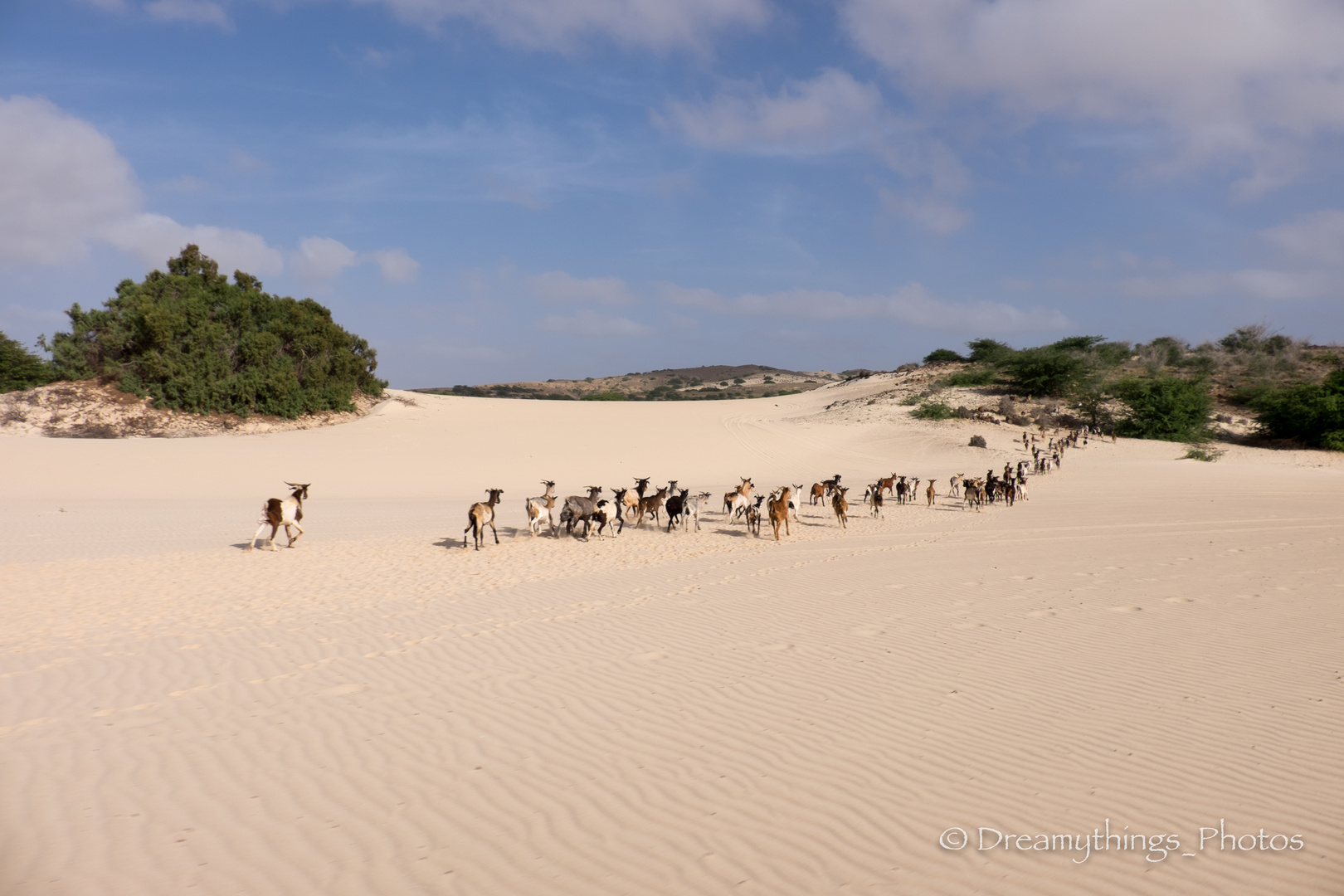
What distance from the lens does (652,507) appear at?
18.1m

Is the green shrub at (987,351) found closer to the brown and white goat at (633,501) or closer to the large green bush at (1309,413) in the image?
the large green bush at (1309,413)

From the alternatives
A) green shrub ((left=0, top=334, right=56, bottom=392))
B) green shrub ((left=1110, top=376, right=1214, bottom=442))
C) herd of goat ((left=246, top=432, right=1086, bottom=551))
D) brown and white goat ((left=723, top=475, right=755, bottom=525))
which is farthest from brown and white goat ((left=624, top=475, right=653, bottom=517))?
green shrub ((left=0, top=334, right=56, bottom=392))

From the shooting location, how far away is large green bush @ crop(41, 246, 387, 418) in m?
32.6

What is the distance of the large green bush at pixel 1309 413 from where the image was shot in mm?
33625

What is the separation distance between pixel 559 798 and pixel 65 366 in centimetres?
4407

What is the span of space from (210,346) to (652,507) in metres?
27.4

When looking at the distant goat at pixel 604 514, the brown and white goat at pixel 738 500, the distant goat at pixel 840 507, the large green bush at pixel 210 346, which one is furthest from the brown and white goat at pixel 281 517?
the large green bush at pixel 210 346

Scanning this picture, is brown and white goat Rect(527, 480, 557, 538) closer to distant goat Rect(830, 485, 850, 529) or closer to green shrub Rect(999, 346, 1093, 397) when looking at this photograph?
distant goat Rect(830, 485, 850, 529)

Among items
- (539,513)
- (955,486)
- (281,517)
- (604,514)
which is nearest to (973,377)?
(955,486)

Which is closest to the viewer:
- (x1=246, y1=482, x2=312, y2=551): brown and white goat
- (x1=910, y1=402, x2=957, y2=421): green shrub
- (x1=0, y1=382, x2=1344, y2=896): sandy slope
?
(x1=0, y1=382, x2=1344, y2=896): sandy slope

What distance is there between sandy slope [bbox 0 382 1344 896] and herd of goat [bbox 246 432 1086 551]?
3.32ft

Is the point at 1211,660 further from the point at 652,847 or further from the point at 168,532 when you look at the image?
the point at 168,532

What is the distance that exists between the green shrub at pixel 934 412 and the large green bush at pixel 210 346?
32320 millimetres

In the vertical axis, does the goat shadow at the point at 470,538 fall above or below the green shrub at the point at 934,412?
below
